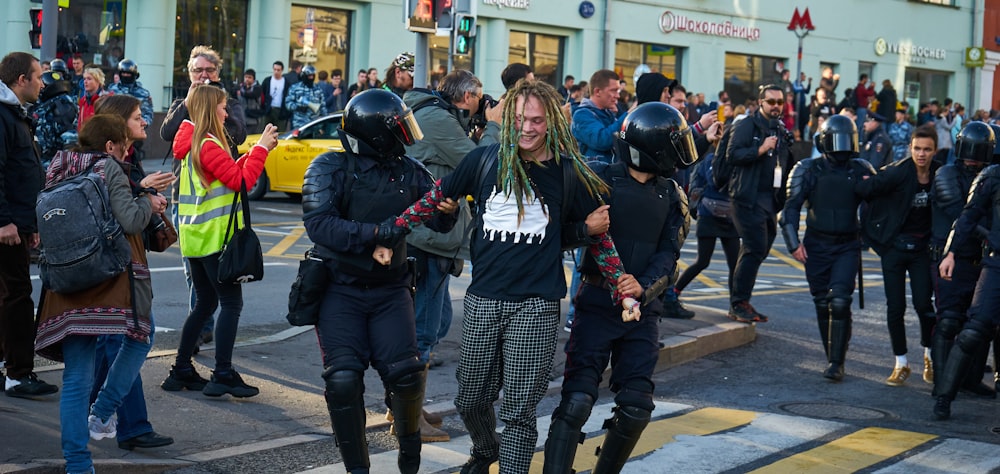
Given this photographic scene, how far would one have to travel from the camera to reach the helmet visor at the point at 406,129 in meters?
5.89

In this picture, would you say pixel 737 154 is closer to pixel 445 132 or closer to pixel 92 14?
pixel 445 132

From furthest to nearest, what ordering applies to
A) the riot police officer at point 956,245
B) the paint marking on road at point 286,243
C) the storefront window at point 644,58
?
the storefront window at point 644,58, the paint marking on road at point 286,243, the riot police officer at point 956,245

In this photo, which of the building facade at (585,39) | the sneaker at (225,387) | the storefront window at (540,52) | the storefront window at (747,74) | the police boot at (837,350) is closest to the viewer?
the sneaker at (225,387)

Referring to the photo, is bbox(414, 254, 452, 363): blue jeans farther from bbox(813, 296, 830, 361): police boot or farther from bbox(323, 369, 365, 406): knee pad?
bbox(813, 296, 830, 361): police boot

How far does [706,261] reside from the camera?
11523mm

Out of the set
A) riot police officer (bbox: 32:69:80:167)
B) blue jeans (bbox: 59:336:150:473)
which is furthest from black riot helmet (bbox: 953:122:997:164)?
riot police officer (bbox: 32:69:80:167)

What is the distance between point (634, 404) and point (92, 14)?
22.0 m

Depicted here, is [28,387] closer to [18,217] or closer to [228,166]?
[18,217]

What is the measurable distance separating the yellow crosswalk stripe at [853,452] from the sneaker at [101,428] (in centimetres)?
308

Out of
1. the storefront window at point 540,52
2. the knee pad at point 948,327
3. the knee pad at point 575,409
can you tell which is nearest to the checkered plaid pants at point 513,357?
the knee pad at point 575,409

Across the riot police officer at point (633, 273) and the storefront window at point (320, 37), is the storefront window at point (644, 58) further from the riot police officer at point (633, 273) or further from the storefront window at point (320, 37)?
the riot police officer at point (633, 273)

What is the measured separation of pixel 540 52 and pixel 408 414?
27.6m

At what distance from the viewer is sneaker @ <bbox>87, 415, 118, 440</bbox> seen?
6473 mm

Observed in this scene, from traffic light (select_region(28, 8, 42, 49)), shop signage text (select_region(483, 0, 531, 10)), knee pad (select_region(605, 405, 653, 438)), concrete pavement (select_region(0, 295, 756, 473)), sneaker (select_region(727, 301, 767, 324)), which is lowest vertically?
concrete pavement (select_region(0, 295, 756, 473))
